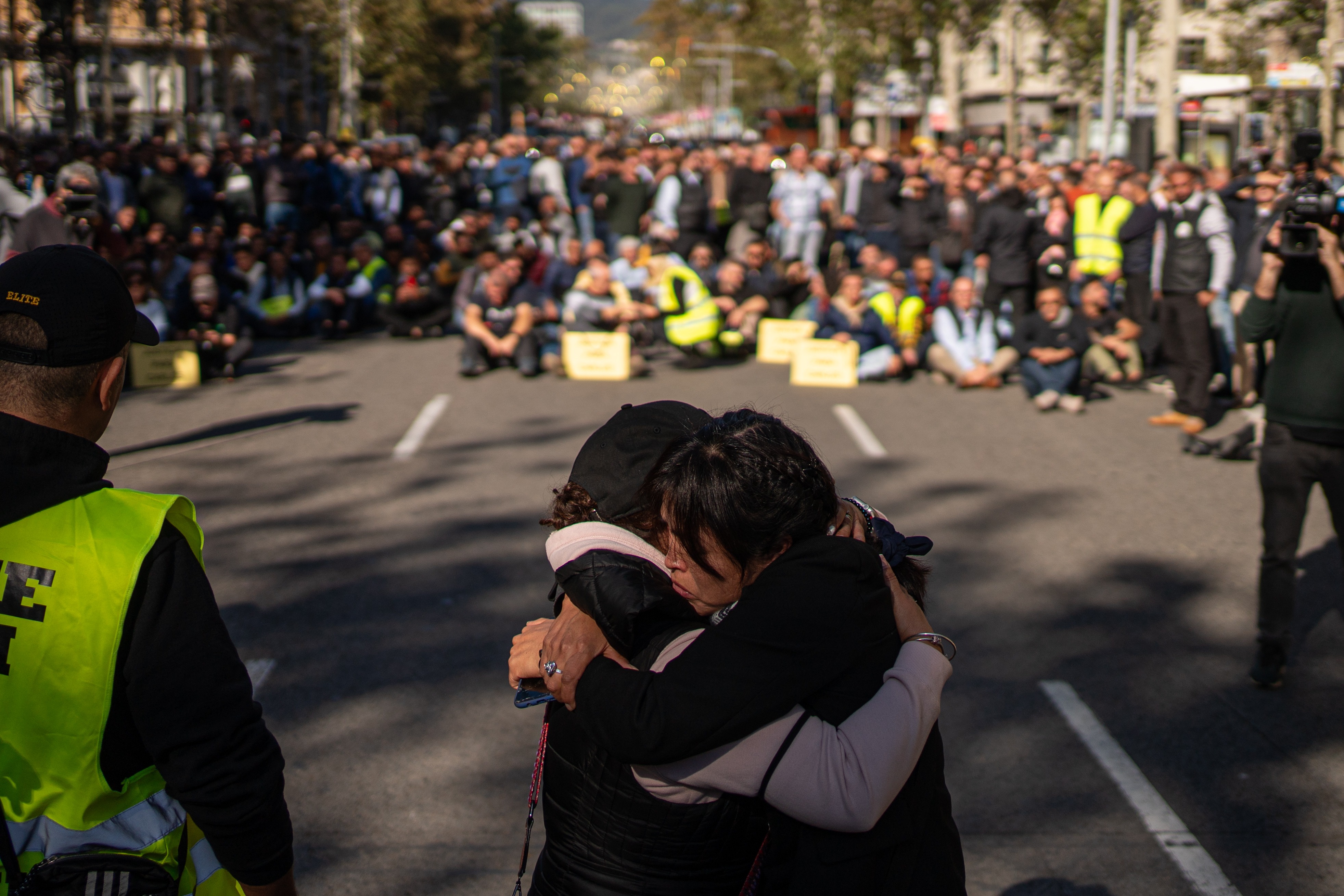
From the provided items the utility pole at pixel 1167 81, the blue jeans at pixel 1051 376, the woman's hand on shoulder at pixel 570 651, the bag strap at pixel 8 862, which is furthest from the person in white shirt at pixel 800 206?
the bag strap at pixel 8 862

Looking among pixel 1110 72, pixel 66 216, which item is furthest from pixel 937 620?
pixel 1110 72

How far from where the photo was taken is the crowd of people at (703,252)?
11.6 meters

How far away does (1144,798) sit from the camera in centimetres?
432

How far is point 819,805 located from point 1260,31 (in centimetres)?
2766

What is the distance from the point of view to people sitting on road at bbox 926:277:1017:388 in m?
12.9

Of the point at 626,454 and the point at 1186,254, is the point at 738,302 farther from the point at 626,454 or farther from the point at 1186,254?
the point at 626,454

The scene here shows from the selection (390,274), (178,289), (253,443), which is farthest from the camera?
(390,274)

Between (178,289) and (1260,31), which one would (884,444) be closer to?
(178,289)

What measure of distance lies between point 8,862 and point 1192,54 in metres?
59.2

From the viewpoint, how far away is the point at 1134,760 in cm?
461

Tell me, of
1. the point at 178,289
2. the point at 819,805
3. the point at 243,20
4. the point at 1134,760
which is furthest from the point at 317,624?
the point at 243,20

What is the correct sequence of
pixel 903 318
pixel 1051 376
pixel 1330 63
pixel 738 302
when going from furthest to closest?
pixel 1330 63
pixel 738 302
pixel 903 318
pixel 1051 376

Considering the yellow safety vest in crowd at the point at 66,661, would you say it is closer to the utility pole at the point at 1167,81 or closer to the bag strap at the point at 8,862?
the bag strap at the point at 8,862

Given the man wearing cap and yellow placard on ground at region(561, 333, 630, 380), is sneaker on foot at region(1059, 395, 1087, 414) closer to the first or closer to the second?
yellow placard on ground at region(561, 333, 630, 380)
